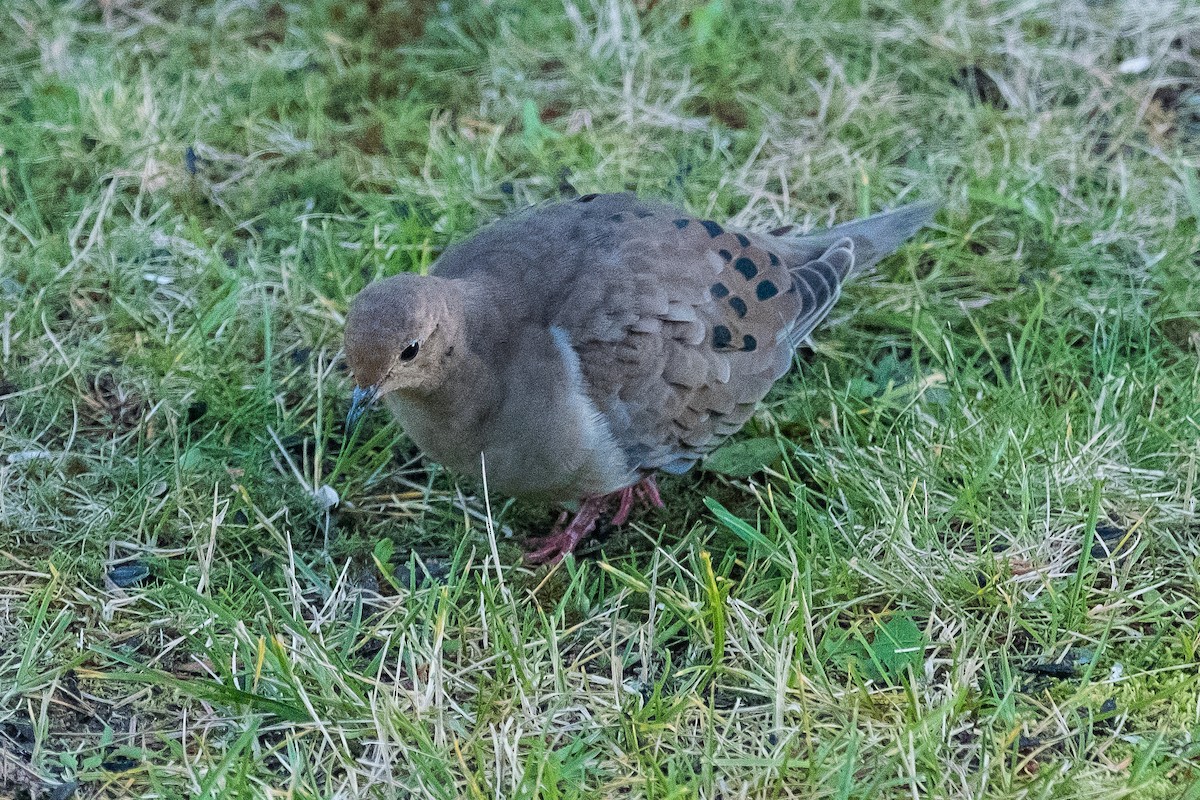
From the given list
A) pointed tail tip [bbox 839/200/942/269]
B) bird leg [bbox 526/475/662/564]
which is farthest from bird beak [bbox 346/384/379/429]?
pointed tail tip [bbox 839/200/942/269]

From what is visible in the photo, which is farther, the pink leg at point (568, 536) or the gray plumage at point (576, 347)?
the pink leg at point (568, 536)

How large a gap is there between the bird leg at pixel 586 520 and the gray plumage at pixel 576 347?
20cm

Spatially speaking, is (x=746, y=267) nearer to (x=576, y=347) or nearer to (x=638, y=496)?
(x=576, y=347)

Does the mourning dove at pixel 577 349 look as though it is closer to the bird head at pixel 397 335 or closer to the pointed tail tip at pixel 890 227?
the bird head at pixel 397 335

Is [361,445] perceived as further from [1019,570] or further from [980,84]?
[980,84]

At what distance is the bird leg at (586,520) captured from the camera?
4.09 m

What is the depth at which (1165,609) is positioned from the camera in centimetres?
338

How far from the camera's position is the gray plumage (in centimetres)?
366

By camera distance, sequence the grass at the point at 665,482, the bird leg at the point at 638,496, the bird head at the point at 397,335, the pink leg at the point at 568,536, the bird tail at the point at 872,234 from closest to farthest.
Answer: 1. the grass at the point at 665,482
2. the bird head at the point at 397,335
3. the pink leg at the point at 568,536
4. the bird leg at the point at 638,496
5. the bird tail at the point at 872,234

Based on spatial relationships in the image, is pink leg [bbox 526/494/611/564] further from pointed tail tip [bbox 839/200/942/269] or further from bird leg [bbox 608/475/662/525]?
pointed tail tip [bbox 839/200/942/269]

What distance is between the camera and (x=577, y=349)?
3.79 metres

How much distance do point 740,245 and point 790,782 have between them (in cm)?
191

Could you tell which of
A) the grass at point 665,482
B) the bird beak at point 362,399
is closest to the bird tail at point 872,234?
the grass at point 665,482

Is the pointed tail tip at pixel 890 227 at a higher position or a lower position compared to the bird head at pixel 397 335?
lower
